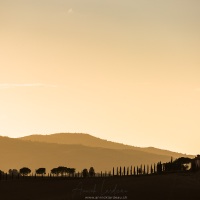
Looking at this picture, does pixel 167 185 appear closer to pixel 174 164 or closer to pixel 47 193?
pixel 47 193

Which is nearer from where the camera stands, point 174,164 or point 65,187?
point 65,187

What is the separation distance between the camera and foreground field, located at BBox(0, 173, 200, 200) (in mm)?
51250

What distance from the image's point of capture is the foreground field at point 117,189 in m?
51.2

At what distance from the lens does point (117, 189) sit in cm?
5566

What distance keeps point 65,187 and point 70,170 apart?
134ft

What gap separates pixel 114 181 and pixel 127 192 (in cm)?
916

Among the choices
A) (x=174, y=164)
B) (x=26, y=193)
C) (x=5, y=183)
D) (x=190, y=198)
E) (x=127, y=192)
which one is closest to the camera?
(x=190, y=198)

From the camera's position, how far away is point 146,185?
56.4 metres

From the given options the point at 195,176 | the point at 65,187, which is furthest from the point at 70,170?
the point at 195,176

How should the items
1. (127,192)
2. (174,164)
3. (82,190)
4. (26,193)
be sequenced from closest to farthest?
(127,192) < (82,190) < (26,193) < (174,164)

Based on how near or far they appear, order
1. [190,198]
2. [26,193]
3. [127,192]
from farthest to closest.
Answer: [26,193]
[127,192]
[190,198]

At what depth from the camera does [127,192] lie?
5331 cm

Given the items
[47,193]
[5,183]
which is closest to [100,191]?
[47,193]

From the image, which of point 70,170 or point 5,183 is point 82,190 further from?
point 70,170
